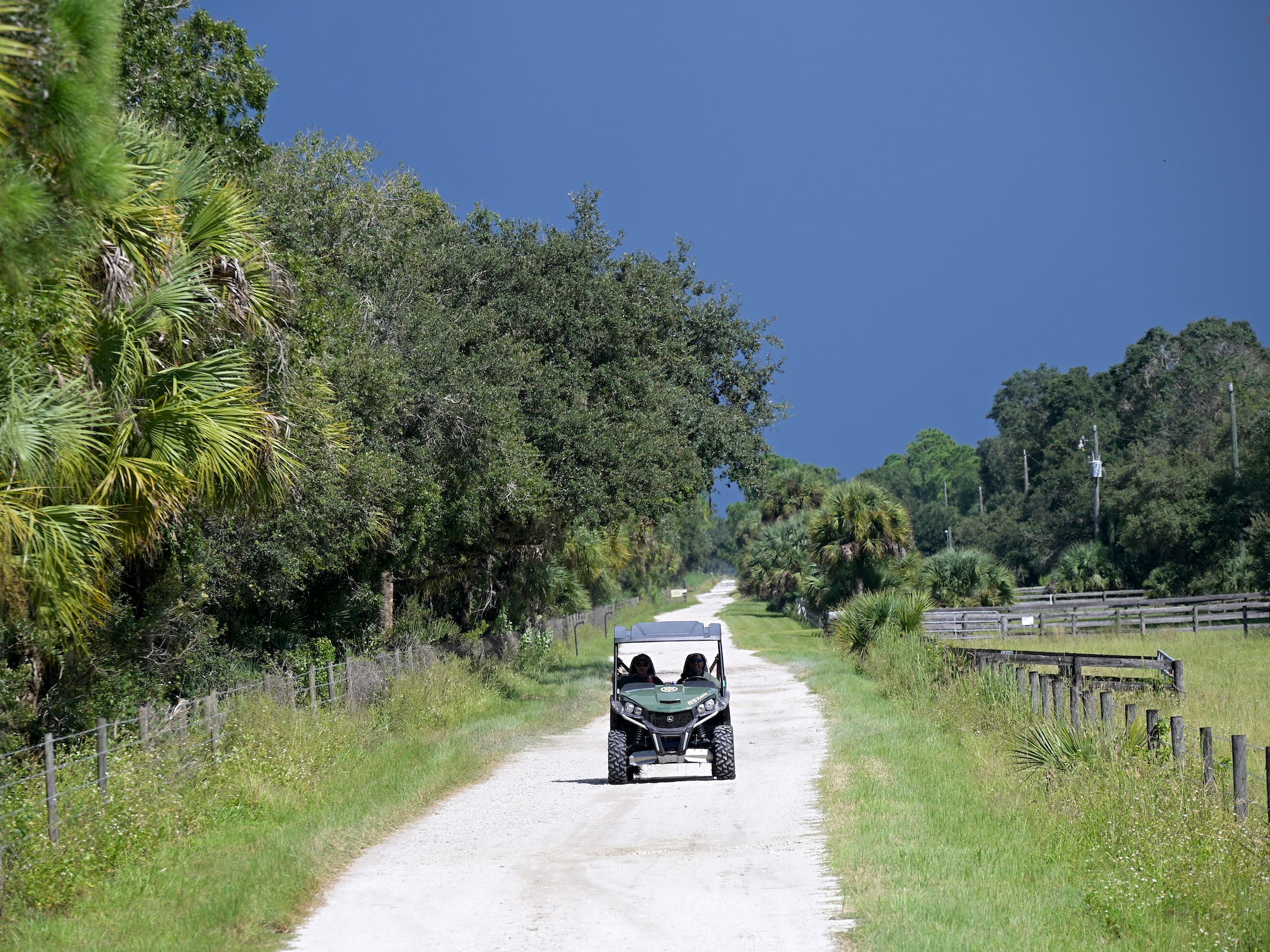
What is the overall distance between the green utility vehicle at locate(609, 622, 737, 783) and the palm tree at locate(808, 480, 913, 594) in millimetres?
33997

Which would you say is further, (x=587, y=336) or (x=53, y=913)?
(x=587, y=336)

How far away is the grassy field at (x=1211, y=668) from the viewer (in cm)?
1822

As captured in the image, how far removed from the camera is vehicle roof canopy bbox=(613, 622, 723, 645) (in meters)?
Result: 15.8

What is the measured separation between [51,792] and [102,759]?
1.14 meters

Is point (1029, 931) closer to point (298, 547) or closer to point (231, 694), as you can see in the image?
point (231, 694)

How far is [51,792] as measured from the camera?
9695 mm

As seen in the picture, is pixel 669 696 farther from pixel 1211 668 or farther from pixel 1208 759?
pixel 1211 668

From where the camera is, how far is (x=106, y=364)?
11.1m

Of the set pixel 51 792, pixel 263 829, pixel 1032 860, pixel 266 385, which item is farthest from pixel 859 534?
pixel 51 792

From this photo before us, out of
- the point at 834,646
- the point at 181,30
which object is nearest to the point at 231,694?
the point at 181,30

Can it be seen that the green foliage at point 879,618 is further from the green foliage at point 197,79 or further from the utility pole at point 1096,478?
the utility pole at point 1096,478

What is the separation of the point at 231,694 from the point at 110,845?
16.9ft

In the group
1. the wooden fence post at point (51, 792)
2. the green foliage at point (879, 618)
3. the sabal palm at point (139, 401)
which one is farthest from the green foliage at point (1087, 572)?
the wooden fence post at point (51, 792)

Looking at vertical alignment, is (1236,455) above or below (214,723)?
above
